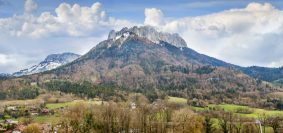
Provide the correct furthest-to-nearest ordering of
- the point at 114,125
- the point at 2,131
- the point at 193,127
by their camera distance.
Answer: the point at 2,131 < the point at 114,125 < the point at 193,127

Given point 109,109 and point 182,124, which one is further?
point 109,109

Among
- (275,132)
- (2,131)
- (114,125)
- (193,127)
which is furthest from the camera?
(2,131)

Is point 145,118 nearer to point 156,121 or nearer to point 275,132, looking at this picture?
point 156,121

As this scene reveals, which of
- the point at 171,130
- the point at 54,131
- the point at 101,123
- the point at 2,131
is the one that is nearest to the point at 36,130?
the point at 54,131

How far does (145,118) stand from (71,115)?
2342 cm

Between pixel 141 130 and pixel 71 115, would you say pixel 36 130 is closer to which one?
pixel 71 115

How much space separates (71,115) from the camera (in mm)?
135250

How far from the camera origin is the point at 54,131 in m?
138

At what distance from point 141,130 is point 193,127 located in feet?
63.4

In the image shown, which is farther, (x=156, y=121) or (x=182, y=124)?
(x=156, y=121)

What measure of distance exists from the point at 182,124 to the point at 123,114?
1991 centimetres

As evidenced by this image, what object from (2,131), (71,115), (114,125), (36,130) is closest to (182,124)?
(114,125)

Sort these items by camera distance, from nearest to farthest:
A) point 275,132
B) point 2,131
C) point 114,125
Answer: point 275,132 → point 114,125 → point 2,131

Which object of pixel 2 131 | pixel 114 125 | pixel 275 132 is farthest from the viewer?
pixel 2 131
